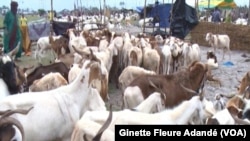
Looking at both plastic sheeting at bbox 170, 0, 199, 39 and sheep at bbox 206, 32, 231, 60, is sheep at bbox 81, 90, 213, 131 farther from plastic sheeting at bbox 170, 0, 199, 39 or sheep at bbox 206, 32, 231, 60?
sheep at bbox 206, 32, 231, 60

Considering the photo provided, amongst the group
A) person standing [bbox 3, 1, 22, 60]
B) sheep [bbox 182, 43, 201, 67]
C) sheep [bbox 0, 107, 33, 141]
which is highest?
person standing [bbox 3, 1, 22, 60]

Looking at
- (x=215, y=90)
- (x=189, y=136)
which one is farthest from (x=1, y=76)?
(x=215, y=90)

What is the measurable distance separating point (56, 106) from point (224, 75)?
8265mm

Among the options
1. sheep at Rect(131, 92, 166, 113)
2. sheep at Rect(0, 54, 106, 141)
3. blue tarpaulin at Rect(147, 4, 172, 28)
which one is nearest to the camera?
sheep at Rect(0, 54, 106, 141)

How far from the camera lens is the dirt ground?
31.1ft

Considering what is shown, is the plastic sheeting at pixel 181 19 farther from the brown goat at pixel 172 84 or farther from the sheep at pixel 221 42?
the brown goat at pixel 172 84

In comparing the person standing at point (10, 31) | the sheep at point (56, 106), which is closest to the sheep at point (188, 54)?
the person standing at point (10, 31)

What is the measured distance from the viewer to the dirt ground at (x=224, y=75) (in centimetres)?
949

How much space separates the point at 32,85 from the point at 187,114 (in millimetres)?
3416

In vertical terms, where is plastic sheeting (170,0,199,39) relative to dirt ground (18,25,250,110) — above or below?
above

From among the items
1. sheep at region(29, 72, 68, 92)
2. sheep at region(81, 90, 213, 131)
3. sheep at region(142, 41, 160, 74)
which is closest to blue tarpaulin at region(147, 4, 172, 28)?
sheep at region(142, 41, 160, 74)

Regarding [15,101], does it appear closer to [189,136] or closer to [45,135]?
[45,135]

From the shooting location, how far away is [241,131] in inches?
154

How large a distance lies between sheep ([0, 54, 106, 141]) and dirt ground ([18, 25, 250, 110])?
2.48 metres
